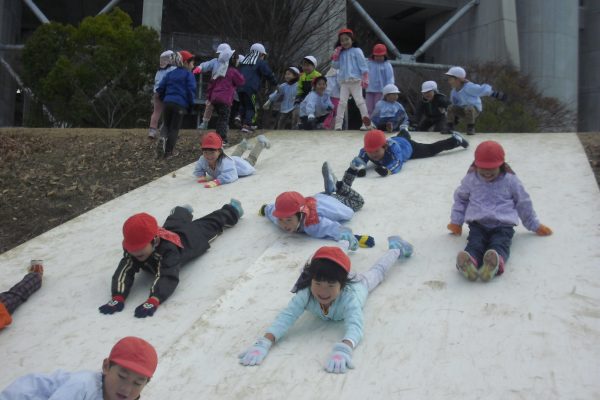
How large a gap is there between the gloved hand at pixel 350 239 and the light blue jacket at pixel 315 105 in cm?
606

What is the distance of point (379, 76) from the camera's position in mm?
10836

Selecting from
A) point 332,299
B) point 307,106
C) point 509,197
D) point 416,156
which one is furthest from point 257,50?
point 332,299

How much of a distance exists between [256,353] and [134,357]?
103 centimetres

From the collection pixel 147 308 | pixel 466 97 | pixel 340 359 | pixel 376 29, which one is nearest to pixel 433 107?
pixel 466 97

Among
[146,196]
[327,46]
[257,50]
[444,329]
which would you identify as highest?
[327,46]

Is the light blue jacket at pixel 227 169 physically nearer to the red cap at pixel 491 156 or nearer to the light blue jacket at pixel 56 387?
the red cap at pixel 491 156

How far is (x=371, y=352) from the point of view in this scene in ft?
12.0

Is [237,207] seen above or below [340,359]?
above

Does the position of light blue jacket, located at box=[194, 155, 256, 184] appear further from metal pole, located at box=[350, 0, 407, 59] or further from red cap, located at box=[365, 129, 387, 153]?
metal pole, located at box=[350, 0, 407, 59]

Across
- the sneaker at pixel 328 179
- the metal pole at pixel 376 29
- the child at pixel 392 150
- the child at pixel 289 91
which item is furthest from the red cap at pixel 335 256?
the metal pole at pixel 376 29

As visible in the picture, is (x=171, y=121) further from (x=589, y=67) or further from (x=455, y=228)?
(x=589, y=67)

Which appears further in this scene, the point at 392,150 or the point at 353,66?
the point at 353,66

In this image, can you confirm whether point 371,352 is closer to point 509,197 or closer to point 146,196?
point 509,197

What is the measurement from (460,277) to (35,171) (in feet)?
20.9
